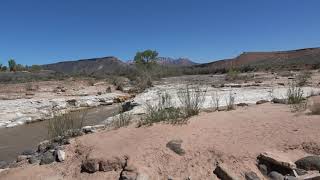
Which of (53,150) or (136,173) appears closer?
(136,173)

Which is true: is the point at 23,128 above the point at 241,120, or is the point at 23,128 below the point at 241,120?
below

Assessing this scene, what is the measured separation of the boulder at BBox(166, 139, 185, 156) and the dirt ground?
0.06 meters

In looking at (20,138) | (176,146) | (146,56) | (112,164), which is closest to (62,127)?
(112,164)

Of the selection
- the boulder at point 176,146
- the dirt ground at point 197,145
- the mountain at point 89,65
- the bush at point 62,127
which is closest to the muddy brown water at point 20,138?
the bush at point 62,127

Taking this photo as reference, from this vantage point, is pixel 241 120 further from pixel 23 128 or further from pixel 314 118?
pixel 23 128

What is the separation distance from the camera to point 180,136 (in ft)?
23.5

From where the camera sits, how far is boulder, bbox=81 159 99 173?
6.63 m

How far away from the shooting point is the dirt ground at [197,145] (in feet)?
20.4

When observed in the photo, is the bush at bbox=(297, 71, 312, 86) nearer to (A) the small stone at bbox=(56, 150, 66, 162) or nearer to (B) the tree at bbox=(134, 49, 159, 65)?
(A) the small stone at bbox=(56, 150, 66, 162)

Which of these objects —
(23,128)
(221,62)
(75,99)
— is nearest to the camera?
(23,128)

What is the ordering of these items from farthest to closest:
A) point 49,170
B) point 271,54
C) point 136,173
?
point 271,54
point 49,170
point 136,173

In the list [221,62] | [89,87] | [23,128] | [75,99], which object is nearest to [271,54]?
[221,62]

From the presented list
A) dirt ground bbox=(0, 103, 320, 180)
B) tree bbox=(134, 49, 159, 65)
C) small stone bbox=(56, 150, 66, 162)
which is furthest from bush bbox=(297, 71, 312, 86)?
tree bbox=(134, 49, 159, 65)

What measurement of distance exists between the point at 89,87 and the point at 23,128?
15.8 m
